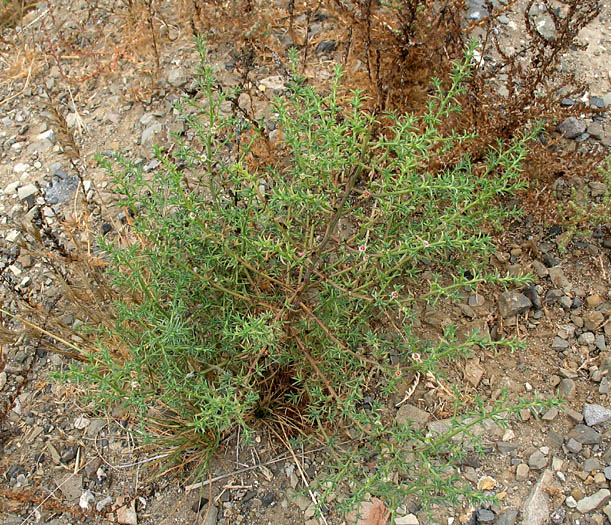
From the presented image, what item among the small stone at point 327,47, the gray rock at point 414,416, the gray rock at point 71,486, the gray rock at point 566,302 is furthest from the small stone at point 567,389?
the small stone at point 327,47

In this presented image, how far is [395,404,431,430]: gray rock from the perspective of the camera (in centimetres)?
280

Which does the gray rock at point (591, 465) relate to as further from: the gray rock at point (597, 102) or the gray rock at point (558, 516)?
the gray rock at point (597, 102)

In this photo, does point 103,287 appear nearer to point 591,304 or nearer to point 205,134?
point 205,134

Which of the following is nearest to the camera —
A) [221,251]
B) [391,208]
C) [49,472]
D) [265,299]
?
[391,208]

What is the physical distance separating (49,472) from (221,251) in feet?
4.36

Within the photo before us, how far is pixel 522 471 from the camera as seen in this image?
8.61 feet

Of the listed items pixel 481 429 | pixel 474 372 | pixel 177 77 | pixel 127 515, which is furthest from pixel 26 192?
pixel 481 429

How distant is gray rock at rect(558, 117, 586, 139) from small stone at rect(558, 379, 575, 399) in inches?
55.6

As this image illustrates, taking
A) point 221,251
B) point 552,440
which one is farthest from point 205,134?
point 552,440

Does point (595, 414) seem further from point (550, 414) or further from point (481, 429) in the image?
point (481, 429)

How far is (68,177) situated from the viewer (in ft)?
12.5

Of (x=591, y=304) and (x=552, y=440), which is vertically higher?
(x=591, y=304)

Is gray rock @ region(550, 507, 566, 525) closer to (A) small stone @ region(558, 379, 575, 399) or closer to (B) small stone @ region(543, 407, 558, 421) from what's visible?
(B) small stone @ region(543, 407, 558, 421)

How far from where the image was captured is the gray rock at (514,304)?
10.0 ft
